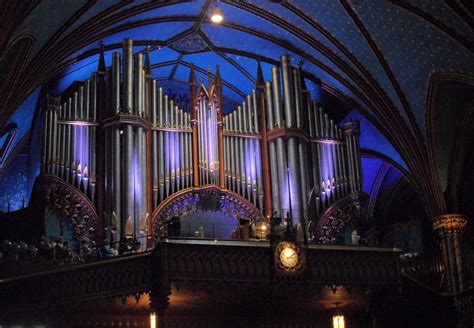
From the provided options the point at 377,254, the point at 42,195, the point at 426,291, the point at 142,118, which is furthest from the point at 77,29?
the point at 426,291

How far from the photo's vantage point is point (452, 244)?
23094 mm

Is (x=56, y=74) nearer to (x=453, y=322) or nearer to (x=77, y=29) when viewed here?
(x=77, y=29)

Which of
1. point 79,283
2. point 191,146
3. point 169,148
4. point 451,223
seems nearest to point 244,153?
point 191,146

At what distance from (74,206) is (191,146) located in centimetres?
398

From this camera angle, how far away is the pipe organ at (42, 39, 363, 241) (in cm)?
2203

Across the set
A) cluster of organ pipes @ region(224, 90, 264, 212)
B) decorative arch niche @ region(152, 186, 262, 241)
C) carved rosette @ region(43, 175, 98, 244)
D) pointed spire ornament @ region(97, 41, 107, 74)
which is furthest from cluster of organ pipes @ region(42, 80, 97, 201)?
cluster of organ pipes @ region(224, 90, 264, 212)

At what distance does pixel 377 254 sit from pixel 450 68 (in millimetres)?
→ 5761

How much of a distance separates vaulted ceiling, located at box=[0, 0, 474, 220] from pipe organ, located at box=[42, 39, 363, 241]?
0.95m

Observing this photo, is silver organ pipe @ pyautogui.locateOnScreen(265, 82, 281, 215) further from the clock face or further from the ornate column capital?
the ornate column capital

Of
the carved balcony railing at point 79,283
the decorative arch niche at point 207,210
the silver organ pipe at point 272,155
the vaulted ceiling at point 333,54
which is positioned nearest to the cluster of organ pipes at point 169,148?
the decorative arch niche at point 207,210

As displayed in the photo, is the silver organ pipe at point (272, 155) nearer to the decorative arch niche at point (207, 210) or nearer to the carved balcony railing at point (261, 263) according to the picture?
the decorative arch niche at point (207, 210)

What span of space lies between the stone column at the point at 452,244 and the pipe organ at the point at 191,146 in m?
2.82

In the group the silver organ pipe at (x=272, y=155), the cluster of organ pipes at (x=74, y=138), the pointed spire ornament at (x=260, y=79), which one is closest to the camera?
the cluster of organ pipes at (x=74, y=138)

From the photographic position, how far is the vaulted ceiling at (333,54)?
20984 millimetres
